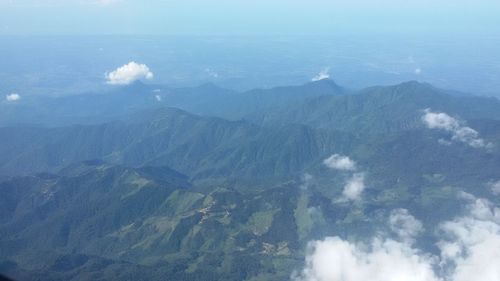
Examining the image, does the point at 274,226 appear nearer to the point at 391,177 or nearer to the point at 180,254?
the point at 180,254

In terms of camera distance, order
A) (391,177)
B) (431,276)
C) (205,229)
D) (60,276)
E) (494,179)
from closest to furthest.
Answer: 1. (431,276)
2. (60,276)
3. (205,229)
4. (494,179)
5. (391,177)

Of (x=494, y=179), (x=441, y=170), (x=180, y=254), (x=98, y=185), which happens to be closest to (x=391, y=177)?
(x=441, y=170)

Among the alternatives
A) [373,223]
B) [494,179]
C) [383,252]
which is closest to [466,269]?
[383,252]

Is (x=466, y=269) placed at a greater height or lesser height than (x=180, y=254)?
greater

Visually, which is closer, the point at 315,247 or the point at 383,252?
the point at 383,252

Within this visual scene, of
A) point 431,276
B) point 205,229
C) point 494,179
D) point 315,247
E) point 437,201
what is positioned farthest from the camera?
point 494,179

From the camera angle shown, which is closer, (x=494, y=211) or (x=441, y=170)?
(x=494, y=211)

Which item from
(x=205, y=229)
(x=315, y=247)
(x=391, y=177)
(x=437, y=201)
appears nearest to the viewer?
(x=315, y=247)

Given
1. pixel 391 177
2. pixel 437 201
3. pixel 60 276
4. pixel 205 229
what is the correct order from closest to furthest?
pixel 60 276, pixel 205 229, pixel 437 201, pixel 391 177

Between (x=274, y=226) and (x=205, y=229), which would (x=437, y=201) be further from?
(x=205, y=229)
